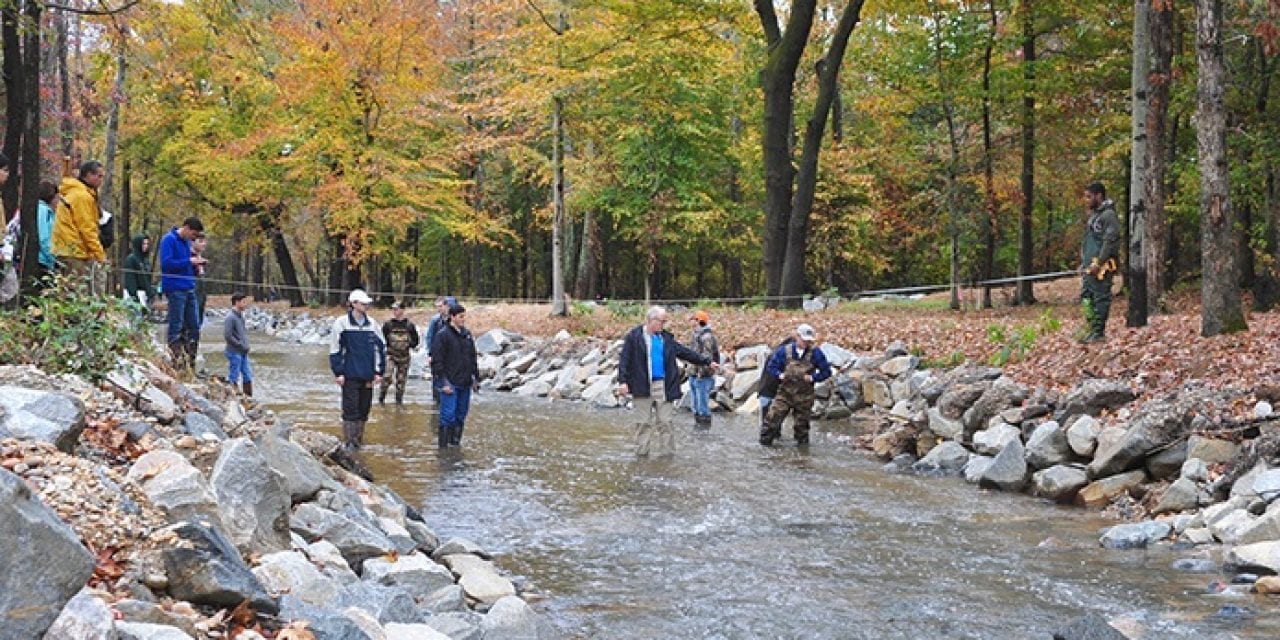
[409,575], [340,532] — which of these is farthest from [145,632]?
[340,532]

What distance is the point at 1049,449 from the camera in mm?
10164

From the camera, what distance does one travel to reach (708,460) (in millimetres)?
11891

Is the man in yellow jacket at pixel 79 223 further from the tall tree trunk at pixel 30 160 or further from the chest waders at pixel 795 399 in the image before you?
the chest waders at pixel 795 399

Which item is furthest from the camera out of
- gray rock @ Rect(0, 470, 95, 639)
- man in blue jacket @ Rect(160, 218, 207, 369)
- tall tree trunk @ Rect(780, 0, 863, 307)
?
tall tree trunk @ Rect(780, 0, 863, 307)

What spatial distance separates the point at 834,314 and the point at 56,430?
1692 centimetres

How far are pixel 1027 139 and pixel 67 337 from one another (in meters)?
20.9

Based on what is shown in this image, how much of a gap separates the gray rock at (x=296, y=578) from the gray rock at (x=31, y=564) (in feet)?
4.77

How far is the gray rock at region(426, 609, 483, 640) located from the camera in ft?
16.5

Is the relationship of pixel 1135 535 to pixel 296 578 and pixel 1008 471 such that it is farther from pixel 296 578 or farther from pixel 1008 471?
pixel 296 578

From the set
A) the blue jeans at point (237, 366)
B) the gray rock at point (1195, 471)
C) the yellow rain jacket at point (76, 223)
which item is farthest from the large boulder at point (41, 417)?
the blue jeans at point (237, 366)

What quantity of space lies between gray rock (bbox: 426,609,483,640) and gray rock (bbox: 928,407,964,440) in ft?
27.0

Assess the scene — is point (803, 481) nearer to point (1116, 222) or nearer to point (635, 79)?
point (1116, 222)

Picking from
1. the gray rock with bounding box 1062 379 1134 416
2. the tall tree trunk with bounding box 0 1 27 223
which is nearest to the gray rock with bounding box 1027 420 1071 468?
the gray rock with bounding box 1062 379 1134 416

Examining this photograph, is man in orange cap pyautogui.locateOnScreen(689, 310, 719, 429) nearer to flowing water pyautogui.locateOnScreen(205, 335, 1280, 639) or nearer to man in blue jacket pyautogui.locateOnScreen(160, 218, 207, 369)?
flowing water pyautogui.locateOnScreen(205, 335, 1280, 639)
